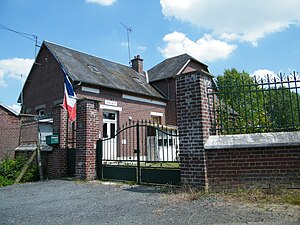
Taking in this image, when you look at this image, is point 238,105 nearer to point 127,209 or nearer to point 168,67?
point 127,209

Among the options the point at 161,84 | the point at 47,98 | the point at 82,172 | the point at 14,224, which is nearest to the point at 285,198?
the point at 14,224

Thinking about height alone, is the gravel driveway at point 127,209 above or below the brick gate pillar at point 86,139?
below

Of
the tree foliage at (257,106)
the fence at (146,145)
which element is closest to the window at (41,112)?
the fence at (146,145)

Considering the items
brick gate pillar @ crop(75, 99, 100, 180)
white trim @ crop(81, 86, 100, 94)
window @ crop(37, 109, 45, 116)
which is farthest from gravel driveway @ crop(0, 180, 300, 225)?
window @ crop(37, 109, 45, 116)

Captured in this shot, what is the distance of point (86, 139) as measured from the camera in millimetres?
8664

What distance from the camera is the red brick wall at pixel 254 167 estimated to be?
521 cm

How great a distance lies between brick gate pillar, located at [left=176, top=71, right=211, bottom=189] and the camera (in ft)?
18.9

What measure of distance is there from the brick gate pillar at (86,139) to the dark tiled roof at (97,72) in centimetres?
524

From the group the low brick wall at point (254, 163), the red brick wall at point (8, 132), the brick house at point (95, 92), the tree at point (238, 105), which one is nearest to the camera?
the low brick wall at point (254, 163)

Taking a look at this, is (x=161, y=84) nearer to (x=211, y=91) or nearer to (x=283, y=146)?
(x=211, y=91)

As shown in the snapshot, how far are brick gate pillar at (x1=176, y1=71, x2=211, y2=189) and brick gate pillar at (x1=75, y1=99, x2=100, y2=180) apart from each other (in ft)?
12.3

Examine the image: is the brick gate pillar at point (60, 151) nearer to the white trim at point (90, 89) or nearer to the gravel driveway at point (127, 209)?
the gravel driveway at point (127, 209)

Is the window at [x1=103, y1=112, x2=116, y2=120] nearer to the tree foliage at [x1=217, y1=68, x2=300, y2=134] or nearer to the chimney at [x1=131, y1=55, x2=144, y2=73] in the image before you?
the chimney at [x1=131, y1=55, x2=144, y2=73]

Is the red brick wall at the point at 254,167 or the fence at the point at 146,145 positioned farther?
the fence at the point at 146,145
